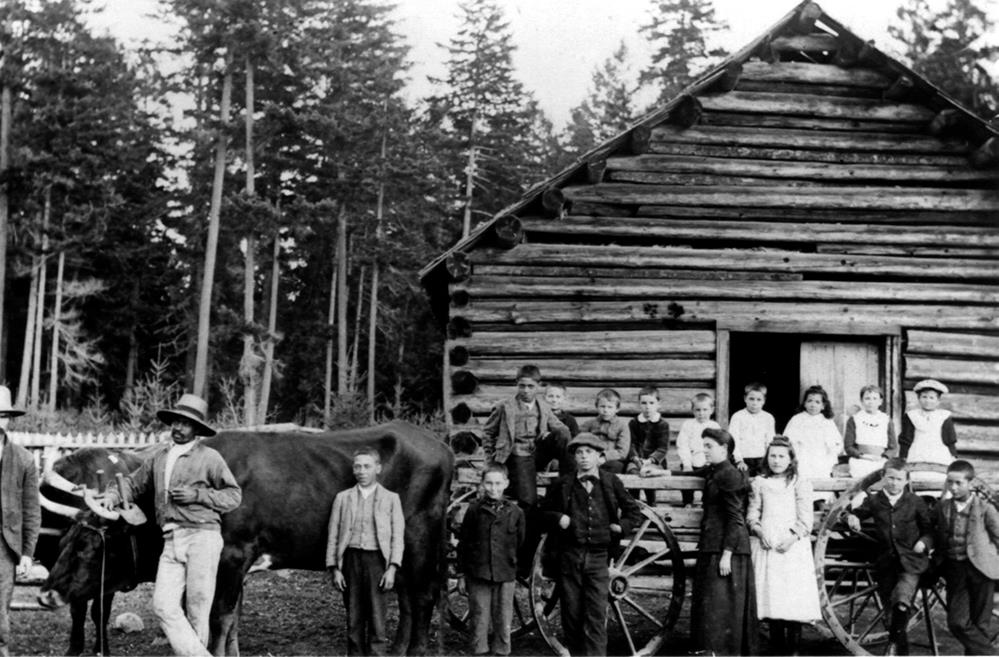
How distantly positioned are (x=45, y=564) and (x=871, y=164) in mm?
9769

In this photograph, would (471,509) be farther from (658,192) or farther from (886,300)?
(886,300)

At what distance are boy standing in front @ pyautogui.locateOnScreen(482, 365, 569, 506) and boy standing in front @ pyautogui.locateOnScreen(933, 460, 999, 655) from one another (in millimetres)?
3133

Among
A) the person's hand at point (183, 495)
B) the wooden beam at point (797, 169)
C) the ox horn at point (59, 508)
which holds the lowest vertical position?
the ox horn at point (59, 508)

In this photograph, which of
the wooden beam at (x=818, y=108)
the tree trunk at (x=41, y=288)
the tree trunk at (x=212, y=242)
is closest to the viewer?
the wooden beam at (x=818, y=108)

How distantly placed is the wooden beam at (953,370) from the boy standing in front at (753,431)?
106 inches

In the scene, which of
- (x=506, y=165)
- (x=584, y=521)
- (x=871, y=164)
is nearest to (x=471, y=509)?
(x=584, y=521)

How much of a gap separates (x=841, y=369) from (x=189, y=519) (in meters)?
7.53

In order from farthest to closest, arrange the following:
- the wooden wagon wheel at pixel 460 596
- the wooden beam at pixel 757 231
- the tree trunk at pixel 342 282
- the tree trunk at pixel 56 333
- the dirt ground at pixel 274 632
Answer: the tree trunk at pixel 342 282, the tree trunk at pixel 56 333, the wooden beam at pixel 757 231, the wooden wagon wheel at pixel 460 596, the dirt ground at pixel 274 632

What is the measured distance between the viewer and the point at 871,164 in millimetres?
12039

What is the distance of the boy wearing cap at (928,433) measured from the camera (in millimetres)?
9508

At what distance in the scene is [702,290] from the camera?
1161 centimetres

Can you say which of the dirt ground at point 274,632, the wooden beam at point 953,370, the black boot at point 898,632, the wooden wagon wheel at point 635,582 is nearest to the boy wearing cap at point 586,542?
the wooden wagon wheel at point 635,582

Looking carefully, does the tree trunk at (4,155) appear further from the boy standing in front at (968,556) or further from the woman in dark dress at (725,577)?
the boy standing in front at (968,556)

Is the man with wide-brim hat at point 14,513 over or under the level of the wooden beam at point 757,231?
under
